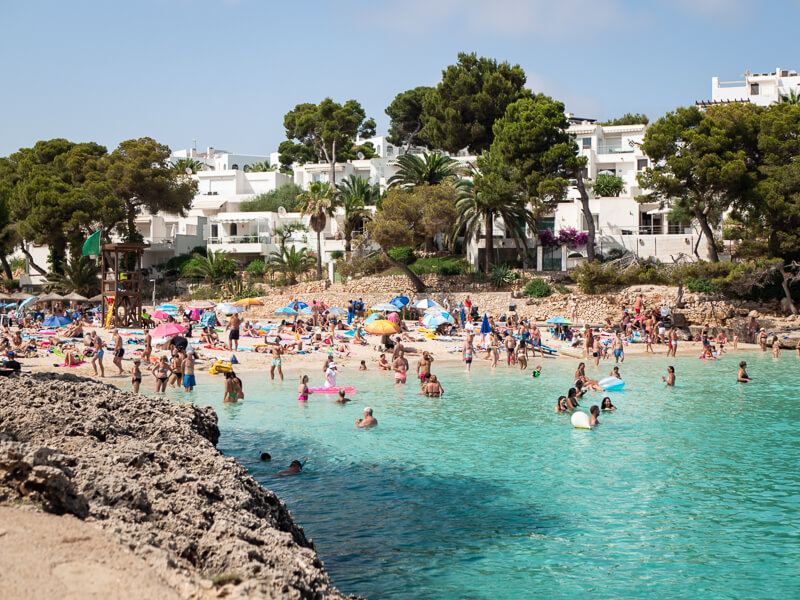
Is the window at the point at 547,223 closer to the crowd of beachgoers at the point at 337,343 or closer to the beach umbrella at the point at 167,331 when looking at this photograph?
the crowd of beachgoers at the point at 337,343

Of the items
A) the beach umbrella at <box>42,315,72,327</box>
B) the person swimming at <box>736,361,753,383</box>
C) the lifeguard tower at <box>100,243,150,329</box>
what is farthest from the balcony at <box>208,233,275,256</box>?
Answer: the person swimming at <box>736,361,753,383</box>

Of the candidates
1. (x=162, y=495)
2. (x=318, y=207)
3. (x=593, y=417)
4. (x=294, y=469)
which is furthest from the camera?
(x=318, y=207)

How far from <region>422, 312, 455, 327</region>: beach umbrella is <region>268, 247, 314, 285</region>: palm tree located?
18.2 meters

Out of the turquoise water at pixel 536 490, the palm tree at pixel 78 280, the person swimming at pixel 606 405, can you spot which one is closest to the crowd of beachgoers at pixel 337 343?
the person swimming at pixel 606 405

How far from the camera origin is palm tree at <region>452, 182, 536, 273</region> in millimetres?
44906

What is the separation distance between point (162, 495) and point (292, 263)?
4570 centimetres

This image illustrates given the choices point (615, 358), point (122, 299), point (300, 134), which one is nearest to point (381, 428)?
point (615, 358)

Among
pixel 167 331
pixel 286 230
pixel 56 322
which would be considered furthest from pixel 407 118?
pixel 167 331

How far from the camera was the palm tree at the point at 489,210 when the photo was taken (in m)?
44.9

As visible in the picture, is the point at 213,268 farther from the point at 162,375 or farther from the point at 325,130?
the point at 162,375

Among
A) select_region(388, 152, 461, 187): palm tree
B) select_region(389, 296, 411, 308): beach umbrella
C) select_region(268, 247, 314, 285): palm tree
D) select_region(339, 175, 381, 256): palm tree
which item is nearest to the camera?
select_region(389, 296, 411, 308): beach umbrella

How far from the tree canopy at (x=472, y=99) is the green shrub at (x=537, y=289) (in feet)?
63.6

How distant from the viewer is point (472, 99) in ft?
197

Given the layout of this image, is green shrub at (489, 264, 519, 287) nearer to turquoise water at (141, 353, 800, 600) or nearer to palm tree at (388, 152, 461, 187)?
palm tree at (388, 152, 461, 187)
